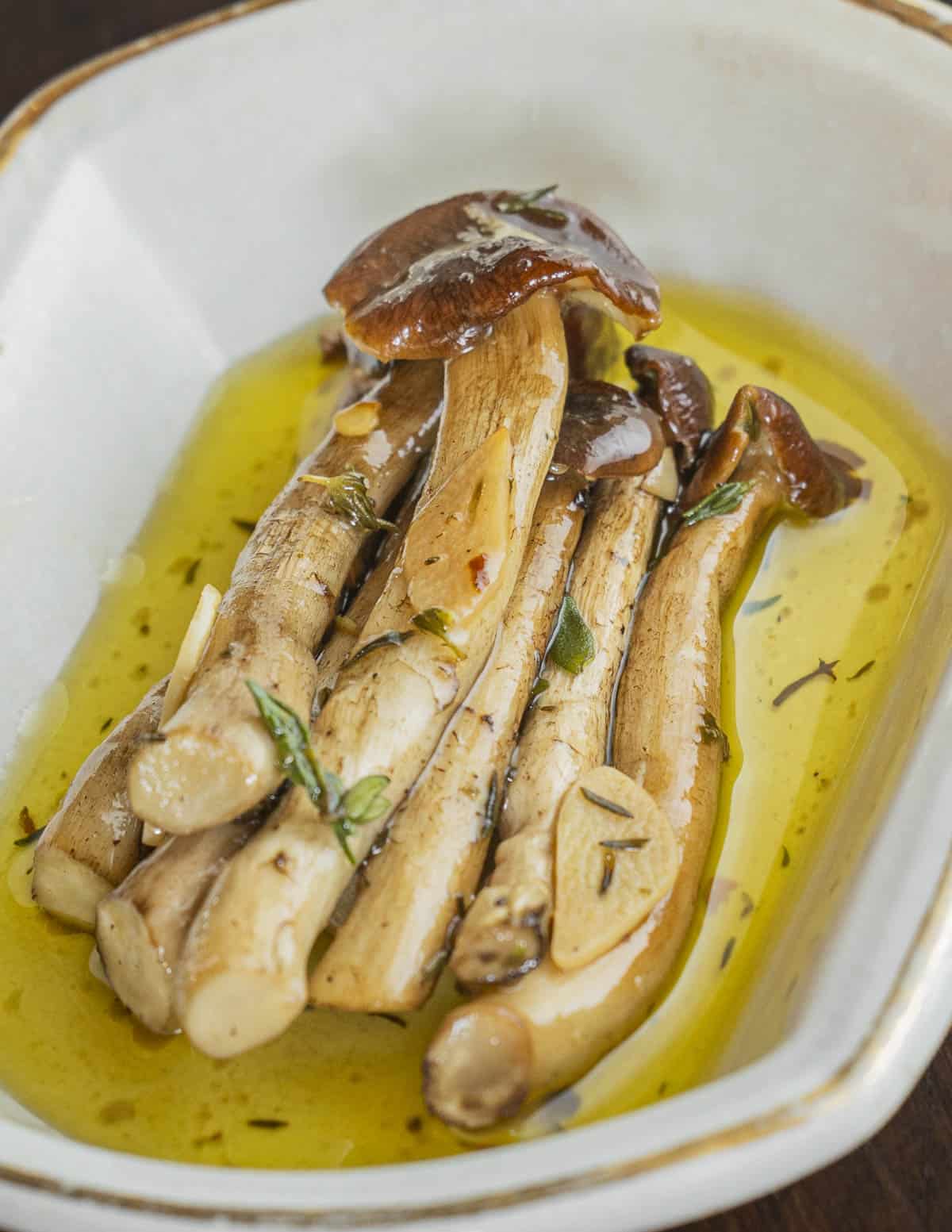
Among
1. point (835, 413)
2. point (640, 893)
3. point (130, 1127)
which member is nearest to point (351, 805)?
point (640, 893)

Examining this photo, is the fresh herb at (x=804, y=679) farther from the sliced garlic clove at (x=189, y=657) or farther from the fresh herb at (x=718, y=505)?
the sliced garlic clove at (x=189, y=657)

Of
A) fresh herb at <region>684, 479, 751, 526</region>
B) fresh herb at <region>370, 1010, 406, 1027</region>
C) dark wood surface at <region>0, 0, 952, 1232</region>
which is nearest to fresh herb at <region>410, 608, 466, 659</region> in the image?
fresh herb at <region>370, 1010, 406, 1027</region>

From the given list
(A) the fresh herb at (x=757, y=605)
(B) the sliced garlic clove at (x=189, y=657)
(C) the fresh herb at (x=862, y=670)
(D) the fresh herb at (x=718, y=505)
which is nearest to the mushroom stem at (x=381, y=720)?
(B) the sliced garlic clove at (x=189, y=657)

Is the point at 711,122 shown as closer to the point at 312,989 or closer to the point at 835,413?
the point at 835,413

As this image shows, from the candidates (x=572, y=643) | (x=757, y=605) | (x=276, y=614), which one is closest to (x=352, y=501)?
(x=276, y=614)

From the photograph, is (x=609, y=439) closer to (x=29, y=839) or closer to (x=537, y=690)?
(x=537, y=690)
